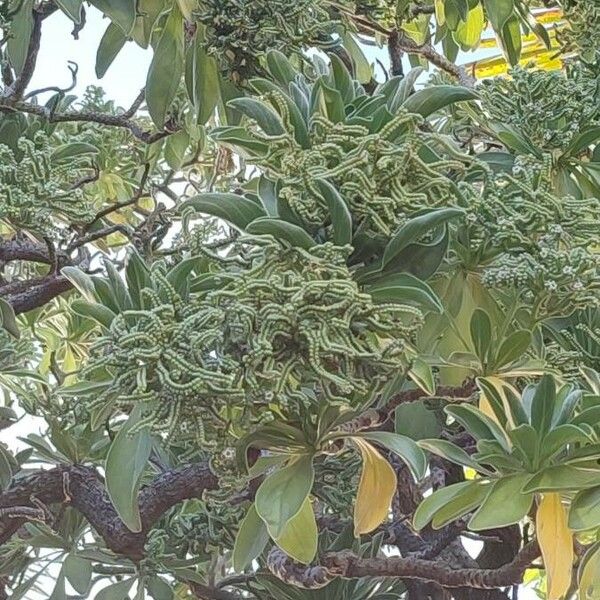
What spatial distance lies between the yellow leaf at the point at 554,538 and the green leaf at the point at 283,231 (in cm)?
29

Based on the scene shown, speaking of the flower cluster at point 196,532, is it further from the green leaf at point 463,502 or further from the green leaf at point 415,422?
the green leaf at point 463,502

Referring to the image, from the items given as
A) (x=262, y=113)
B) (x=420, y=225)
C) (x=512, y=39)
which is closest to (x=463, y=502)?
(x=420, y=225)

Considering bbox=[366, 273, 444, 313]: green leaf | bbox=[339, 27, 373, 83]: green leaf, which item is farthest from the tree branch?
bbox=[339, 27, 373, 83]: green leaf

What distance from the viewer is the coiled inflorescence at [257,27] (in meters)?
0.95

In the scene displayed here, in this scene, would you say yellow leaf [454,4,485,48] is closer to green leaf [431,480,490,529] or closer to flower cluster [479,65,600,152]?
flower cluster [479,65,600,152]

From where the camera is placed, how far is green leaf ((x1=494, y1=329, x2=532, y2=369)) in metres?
0.75

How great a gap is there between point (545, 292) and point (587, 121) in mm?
193

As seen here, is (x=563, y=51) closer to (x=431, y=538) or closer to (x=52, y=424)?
(x=431, y=538)

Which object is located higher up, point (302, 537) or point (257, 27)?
point (257, 27)

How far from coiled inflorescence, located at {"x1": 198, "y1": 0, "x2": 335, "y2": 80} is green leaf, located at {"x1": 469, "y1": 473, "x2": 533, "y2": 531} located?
0.47 metres

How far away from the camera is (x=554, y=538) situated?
31.0 inches

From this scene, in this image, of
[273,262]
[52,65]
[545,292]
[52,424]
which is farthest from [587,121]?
[52,65]

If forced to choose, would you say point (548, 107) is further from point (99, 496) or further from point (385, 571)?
point (99, 496)

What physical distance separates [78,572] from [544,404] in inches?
27.8
